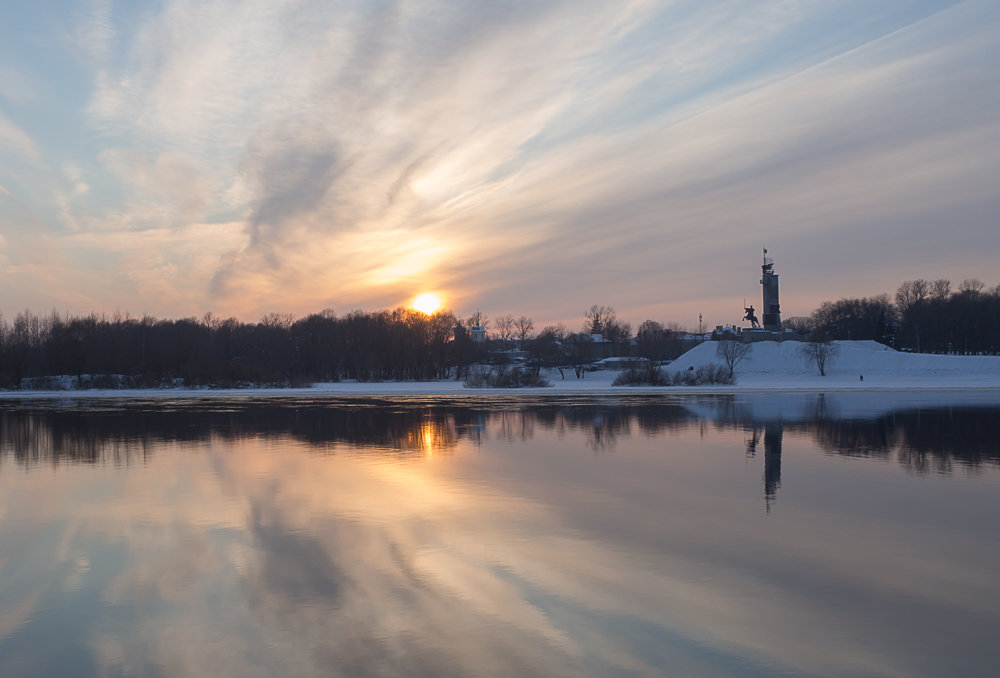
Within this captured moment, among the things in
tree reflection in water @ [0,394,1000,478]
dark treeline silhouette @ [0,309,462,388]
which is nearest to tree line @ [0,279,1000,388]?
dark treeline silhouette @ [0,309,462,388]

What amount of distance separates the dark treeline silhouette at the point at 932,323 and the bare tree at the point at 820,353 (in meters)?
14.3

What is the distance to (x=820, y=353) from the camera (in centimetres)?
7500

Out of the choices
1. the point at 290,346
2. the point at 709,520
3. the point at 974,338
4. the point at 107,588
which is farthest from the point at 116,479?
the point at 974,338

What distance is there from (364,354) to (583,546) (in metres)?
94.2

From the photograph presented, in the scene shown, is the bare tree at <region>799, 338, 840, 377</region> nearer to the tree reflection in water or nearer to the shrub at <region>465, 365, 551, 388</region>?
the shrub at <region>465, 365, 551, 388</region>

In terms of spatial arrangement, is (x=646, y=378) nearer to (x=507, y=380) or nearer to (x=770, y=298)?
(x=507, y=380)

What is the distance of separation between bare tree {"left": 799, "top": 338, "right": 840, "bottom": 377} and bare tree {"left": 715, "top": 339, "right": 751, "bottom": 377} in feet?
20.8

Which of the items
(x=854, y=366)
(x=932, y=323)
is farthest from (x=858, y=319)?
(x=854, y=366)

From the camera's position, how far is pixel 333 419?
2964 centimetres

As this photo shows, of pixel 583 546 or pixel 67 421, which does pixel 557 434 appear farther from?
pixel 67 421

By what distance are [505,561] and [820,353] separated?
74026 millimetres

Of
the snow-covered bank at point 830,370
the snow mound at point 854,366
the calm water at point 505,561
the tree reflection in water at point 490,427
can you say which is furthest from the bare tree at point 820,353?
the calm water at point 505,561

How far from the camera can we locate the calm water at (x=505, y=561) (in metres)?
6.30

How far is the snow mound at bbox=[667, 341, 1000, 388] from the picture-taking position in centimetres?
6856
